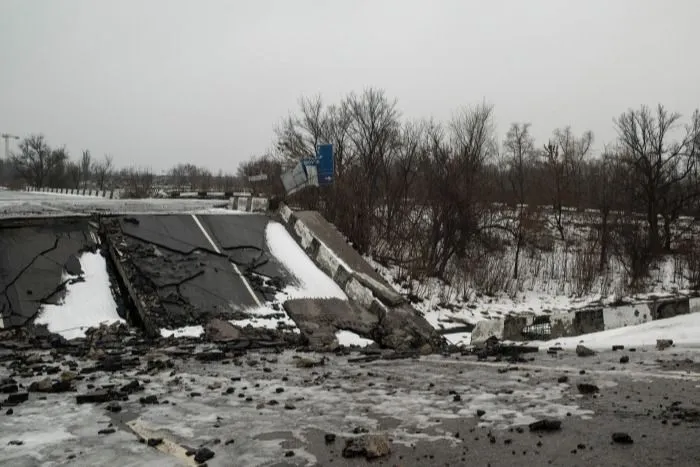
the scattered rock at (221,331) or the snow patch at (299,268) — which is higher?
the snow patch at (299,268)

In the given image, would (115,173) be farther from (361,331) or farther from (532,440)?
(532,440)

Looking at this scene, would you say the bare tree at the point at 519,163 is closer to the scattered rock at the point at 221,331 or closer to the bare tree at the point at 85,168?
the scattered rock at the point at 221,331

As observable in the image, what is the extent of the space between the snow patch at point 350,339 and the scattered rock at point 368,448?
484 cm

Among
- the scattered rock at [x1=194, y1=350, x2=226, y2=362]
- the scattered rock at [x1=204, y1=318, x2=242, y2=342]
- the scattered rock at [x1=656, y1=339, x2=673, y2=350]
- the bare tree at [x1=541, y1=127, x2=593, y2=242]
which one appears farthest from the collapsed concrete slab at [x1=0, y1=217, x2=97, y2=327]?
the bare tree at [x1=541, y1=127, x2=593, y2=242]

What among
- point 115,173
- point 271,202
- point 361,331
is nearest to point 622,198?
point 271,202

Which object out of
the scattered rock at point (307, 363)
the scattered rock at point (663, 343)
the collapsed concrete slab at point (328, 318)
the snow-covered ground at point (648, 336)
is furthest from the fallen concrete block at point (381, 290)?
the scattered rock at point (663, 343)

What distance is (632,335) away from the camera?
6.66m

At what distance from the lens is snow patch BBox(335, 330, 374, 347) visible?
27.2ft

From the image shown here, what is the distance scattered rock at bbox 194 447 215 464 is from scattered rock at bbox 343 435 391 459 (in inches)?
30.4

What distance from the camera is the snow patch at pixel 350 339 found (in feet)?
27.2

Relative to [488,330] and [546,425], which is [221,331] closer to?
[488,330]

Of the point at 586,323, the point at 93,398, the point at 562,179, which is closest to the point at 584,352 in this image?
the point at 586,323

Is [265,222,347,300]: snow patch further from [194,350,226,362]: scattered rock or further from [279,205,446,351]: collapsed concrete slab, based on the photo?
[194,350,226,362]: scattered rock

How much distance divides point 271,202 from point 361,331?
5.06m
